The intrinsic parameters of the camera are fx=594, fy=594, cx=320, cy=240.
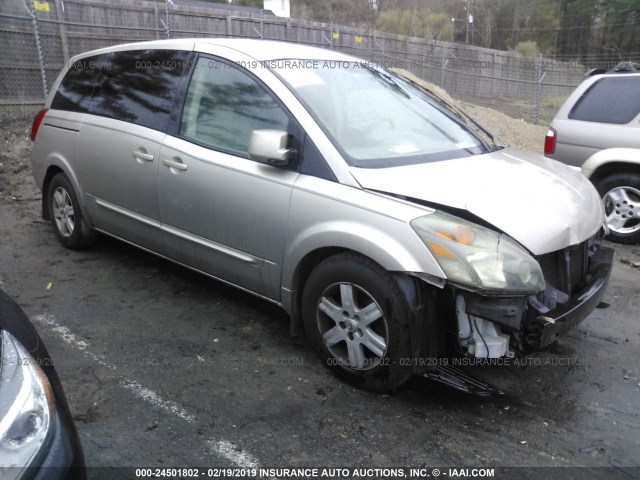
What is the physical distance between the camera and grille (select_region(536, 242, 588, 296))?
3.11 metres

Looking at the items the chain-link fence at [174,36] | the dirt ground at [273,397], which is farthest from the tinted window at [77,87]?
the chain-link fence at [174,36]

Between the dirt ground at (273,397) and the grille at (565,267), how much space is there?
0.60 meters

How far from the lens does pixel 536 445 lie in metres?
2.87

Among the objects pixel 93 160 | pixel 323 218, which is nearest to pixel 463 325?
pixel 323 218

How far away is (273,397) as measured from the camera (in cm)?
323

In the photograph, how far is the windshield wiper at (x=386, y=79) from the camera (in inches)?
165

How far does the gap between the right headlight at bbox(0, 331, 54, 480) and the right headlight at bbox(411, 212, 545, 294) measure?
178 cm

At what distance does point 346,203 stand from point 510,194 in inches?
34.2

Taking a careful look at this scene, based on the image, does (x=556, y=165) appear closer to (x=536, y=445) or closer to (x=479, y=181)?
(x=479, y=181)

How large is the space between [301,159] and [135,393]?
1.59 m

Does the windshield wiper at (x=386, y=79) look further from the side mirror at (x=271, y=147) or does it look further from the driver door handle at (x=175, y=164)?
the driver door handle at (x=175, y=164)

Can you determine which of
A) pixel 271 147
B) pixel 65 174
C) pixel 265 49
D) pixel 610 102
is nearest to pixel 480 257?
pixel 271 147

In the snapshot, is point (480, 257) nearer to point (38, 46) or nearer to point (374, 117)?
point (374, 117)

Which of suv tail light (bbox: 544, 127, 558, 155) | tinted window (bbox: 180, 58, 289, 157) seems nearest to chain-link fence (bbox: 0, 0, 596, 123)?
tinted window (bbox: 180, 58, 289, 157)
